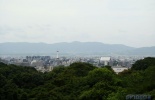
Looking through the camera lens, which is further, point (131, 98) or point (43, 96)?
point (43, 96)

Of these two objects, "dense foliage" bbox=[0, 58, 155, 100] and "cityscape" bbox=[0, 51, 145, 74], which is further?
"cityscape" bbox=[0, 51, 145, 74]

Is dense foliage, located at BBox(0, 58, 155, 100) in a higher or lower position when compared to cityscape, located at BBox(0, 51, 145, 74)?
higher

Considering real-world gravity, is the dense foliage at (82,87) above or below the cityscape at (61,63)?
above

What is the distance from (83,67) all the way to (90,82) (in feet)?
40.4

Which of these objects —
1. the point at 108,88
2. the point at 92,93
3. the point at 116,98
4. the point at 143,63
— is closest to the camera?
the point at 116,98

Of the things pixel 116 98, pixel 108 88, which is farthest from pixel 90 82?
pixel 116 98

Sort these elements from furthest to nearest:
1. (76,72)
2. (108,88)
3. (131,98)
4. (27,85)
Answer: (76,72), (27,85), (108,88), (131,98)

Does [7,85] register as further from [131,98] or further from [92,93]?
[131,98]

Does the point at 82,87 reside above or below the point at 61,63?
above

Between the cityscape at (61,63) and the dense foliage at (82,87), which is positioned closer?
the dense foliage at (82,87)

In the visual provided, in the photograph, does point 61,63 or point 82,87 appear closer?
point 82,87

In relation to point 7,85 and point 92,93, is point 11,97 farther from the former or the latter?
point 92,93

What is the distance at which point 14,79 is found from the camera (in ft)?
90.8

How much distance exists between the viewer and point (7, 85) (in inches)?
775
